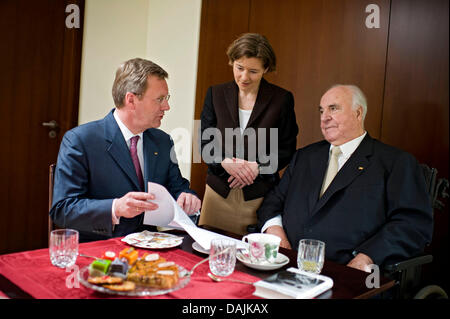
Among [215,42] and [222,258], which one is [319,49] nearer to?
[215,42]

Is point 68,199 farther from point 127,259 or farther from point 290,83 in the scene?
point 290,83

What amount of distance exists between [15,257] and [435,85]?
2.42 meters

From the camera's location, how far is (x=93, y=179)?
1866 mm

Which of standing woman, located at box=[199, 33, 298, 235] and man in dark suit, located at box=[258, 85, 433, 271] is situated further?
standing woman, located at box=[199, 33, 298, 235]

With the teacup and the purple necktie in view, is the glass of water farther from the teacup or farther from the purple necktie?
the purple necktie

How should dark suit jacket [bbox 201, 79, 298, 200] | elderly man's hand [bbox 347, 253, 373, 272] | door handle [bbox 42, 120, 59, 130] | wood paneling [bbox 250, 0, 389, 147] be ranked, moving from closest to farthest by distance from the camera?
elderly man's hand [bbox 347, 253, 373, 272], dark suit jacket [bbox 201, 79, 298, 200], wood paneling [bbox 250, 0, 389, 147], door handle [bbox 42, 120, 59, 130]

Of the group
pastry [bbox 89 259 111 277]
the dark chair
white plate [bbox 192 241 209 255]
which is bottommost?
the dark chair

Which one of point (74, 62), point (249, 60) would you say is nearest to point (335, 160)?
point (249, 60)

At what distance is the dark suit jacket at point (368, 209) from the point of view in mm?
1886

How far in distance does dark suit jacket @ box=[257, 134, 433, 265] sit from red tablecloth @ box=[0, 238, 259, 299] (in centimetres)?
78

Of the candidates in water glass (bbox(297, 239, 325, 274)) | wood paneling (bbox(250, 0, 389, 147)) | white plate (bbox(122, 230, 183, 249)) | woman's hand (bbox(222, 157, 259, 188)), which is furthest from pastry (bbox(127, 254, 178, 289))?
wood paneling (bbox(250, 0, 389, 147))

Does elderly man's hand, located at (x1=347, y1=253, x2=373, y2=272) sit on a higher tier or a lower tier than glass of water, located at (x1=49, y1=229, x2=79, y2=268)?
lower

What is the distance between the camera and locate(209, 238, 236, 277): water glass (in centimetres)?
130

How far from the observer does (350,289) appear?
50.0 inches
